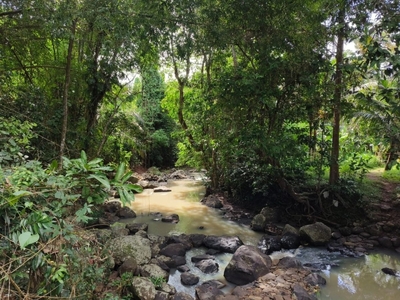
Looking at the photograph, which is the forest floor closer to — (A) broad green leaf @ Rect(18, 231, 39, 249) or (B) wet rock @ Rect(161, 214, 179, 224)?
(B) wet rock @ Rect(161, 214, 179, 224)

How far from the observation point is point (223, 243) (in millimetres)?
6047

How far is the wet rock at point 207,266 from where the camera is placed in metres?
4.97

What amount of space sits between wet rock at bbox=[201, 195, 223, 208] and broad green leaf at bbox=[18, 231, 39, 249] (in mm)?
8052

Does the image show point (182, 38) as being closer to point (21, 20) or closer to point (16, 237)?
point (21, 20)

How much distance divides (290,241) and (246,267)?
1.96 meters

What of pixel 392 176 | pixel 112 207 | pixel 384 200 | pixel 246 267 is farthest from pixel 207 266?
pixel 392 176

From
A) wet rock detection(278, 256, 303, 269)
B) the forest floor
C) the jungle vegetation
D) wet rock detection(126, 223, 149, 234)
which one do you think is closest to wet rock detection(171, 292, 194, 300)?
the jungle vegetation

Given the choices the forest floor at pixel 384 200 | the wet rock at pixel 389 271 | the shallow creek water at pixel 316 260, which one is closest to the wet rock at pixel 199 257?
the shallow creek water at pixel 316 260

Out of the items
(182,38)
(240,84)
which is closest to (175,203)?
(240,84)

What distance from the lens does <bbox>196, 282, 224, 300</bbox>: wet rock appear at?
399 cm

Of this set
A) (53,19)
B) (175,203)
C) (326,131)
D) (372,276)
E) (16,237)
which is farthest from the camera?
(175,203)

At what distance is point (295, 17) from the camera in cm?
632

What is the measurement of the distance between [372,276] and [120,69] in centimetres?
665

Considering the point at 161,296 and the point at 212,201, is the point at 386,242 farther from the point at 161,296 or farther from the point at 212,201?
the point at 212,201
